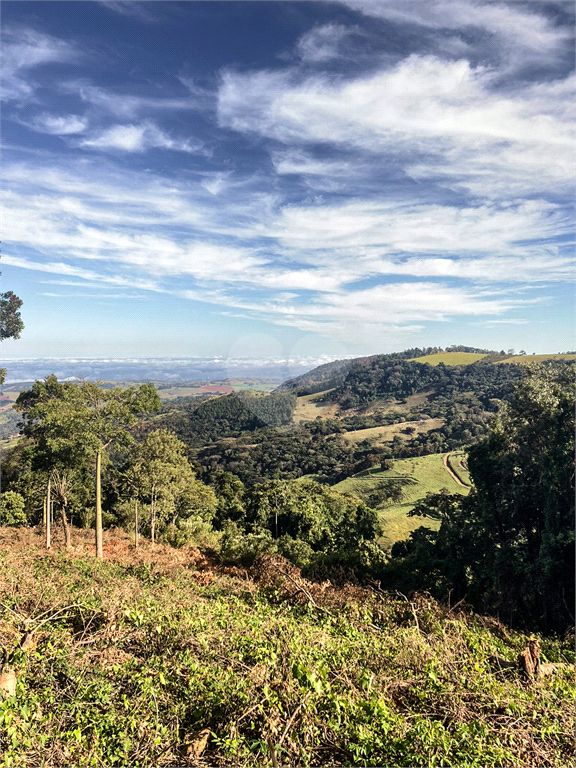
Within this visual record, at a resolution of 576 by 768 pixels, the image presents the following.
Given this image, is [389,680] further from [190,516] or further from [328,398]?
[328,398]

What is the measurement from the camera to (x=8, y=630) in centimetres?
521

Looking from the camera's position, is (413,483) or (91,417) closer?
(91,417)

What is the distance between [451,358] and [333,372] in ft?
150

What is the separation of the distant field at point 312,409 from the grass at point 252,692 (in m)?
89.1

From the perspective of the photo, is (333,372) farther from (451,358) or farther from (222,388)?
(451,358)

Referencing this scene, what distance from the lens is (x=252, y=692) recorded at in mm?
4531

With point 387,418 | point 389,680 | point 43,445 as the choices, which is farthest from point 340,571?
point 387,418

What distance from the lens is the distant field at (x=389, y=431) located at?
80562mm

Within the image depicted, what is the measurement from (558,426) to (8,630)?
1260 centimetres

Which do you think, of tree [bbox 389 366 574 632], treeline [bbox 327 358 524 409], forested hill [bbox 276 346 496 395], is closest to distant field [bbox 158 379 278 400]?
forested hill [bbox 276 346 496 395]

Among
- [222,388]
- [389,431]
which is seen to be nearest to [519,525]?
[389,431]

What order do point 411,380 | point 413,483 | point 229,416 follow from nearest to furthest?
1. point 413,483
2. point 229,416
3. point 411,380

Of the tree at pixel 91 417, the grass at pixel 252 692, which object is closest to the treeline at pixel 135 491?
the tree at pixel 91 417

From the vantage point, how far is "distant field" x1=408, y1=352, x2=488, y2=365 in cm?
12512
